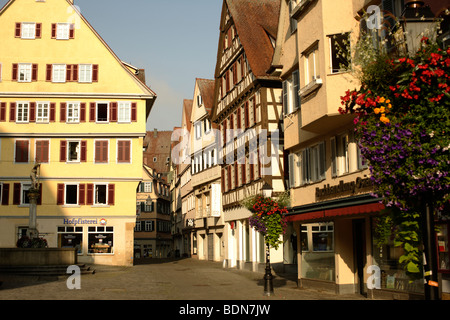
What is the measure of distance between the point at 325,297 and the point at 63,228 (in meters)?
26.0

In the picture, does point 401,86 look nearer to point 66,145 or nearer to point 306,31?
point 306,31

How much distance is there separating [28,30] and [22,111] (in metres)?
6.01

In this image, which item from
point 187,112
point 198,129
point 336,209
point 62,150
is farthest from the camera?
point 187,112

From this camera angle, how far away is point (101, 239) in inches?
1608

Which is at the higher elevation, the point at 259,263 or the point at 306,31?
the point at 306,31

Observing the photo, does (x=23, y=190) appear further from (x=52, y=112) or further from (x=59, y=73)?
(x=59, y=73)

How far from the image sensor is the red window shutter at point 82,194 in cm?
4100

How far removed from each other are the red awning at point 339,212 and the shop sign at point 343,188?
0.87 meters

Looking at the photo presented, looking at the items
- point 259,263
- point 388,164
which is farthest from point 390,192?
point 259,263

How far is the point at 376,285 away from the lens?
716 inches

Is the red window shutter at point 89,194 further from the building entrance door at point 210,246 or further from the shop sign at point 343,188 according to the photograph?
the shop sign at point 343,188

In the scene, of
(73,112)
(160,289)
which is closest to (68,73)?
(73,112)

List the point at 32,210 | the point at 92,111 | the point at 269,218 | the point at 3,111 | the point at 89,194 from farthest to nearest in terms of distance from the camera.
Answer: the point at 92,111, the point at 3,111, the point at 89,194, the point at 32,210, the point at 269,218

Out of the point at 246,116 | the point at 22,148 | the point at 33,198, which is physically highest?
the point at 246,116
